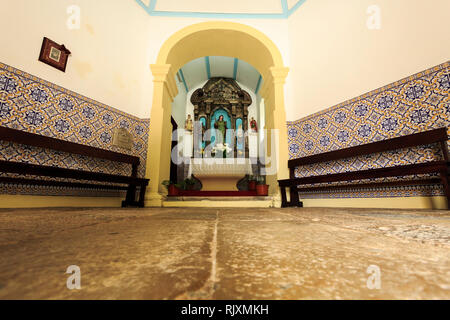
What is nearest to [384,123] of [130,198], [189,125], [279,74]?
[279,74]

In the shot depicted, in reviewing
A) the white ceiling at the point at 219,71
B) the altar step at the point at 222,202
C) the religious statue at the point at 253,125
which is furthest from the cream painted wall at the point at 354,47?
the religious statue at the point at 253,125

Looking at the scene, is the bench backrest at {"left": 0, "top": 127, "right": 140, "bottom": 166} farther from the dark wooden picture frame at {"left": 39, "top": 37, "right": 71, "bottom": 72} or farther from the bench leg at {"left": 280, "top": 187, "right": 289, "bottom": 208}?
the bench leg at {"left": 280, "top": 187, "right": 289, "bottom": 208}

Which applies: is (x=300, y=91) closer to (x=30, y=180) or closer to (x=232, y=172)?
(x=232, y=172)

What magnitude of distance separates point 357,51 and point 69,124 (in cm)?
393

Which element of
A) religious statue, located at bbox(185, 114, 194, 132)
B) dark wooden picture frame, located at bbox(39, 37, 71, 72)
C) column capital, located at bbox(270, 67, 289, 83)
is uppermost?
religious statue, located at bbox(185, 114, 194, 132)

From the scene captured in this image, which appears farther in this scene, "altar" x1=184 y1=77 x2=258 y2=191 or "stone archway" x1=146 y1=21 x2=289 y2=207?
"altar" x1=184 y1=77 x2=258 y2=191

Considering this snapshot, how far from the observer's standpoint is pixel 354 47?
284cm

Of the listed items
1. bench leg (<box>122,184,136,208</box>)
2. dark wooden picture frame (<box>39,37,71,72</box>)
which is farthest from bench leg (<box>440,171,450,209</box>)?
dark wooden picture frame (<box>39,37,71,72</box>)

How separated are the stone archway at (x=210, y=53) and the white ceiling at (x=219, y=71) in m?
2.63

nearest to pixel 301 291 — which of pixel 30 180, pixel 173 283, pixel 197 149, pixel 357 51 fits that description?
pixel 173 283

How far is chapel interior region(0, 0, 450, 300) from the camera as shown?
28 centimetres

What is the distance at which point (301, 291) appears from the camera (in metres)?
0.23

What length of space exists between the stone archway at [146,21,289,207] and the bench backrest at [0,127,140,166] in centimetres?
61

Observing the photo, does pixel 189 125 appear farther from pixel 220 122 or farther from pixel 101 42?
pixel 101 42
